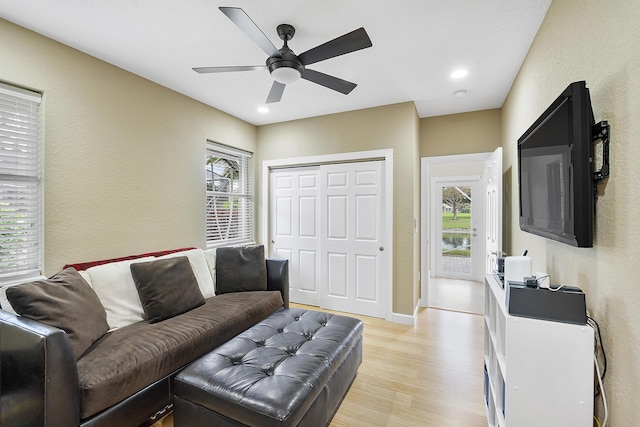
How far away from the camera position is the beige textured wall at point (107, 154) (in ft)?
6.84

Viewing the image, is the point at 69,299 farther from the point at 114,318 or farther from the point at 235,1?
the point at 235,1

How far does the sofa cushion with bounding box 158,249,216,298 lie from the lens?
2.75m

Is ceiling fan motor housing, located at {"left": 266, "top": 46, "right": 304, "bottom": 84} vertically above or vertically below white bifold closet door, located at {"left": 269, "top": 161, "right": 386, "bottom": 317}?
above

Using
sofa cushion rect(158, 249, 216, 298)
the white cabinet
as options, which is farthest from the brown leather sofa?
the white cabinet

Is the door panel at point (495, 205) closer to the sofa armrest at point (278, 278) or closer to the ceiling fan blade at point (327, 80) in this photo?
the ceiling fan blade at point (327, 80)

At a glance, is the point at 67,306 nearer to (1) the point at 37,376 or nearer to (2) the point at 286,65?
(1) the point at 37,376

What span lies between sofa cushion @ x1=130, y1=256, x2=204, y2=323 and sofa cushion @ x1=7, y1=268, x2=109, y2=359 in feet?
0.95

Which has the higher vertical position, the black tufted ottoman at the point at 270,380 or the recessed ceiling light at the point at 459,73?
the recessed ceiling light at the point at 459,73

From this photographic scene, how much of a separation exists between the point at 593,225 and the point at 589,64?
726 mm

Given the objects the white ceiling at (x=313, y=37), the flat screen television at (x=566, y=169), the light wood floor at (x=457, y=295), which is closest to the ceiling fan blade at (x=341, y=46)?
the white ceiling at (x=313, y=37)

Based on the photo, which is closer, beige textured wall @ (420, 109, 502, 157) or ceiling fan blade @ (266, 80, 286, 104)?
ceiling fan blade @ (266, 80, 286, 104)

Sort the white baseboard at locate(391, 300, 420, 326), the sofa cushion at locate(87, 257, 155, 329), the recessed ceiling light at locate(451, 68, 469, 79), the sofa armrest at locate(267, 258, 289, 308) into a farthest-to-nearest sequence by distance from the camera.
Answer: the white baseboard at locate(391, 300, 420, 326), the sofa armrest at locate(267, 258, 289, 308), the recessed ceiling light at locate(451, 68, 469, 79), the sofa cushion at locate(87, 257, 155, 329)

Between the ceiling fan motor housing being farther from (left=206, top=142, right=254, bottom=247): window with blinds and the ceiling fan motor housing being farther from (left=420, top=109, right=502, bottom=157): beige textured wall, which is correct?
(left=420, top=109, right=502, bottom=157): beige textured wall

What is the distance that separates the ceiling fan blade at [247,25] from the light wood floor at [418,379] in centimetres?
240
